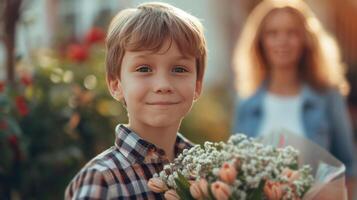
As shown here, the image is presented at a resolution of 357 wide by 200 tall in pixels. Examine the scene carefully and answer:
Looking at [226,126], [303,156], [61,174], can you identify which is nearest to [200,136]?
[226,126]

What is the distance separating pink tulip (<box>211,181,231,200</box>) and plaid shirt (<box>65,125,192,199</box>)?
295 millimetres

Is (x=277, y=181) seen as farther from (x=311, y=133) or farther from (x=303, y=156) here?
(x=311, y=133)

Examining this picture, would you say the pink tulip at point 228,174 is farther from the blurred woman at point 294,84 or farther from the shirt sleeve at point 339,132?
the shirt sleeve at point 339,132

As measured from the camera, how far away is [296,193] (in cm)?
Result: 242

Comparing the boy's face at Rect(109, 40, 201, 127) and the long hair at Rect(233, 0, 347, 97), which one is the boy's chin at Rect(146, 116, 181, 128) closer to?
the boy's face at Rect(109, 40, 201, 127)

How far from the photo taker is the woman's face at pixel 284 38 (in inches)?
199

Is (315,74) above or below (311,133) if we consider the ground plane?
above

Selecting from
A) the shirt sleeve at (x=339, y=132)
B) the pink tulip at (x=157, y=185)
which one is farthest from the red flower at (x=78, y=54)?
the pink tulip at (x=157, y=185)

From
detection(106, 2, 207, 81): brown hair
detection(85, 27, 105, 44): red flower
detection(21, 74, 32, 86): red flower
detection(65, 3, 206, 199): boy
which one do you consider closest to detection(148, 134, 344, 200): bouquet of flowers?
detection(65, 3, 206, 199): boy

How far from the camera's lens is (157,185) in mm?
2371

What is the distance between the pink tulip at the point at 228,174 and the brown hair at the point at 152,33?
46 centimetres

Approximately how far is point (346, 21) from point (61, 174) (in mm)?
9607

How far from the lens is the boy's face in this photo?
2.46 m

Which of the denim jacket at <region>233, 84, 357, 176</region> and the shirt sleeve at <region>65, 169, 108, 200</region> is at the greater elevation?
the shirt sleeve at <region>65, 169, 108, 200</region>
